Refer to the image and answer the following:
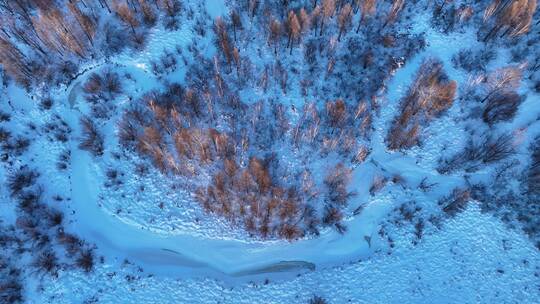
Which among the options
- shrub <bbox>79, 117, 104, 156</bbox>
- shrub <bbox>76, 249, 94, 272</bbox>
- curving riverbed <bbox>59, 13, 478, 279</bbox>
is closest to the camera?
shrub <bbox>76, 249, 94, 272</bbox>

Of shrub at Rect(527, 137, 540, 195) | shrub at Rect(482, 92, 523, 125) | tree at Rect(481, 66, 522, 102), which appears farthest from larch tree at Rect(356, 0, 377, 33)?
shrub at Rect(527, 137, 540, 195)

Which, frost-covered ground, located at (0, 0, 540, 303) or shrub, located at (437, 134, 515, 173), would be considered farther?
shrub, located at (437, 134, 515, 173)

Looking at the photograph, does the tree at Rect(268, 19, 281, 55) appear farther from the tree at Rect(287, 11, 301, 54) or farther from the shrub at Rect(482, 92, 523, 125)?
the shrub at Rect(482, 92, 523, 125)

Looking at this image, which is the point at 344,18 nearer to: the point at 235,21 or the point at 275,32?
the point at 275,32

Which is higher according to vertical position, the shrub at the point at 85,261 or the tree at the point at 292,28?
the tree at the point at 292,28

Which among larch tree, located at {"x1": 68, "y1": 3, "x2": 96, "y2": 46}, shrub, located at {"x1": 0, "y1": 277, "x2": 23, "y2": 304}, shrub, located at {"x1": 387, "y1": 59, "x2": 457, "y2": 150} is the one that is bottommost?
shrub, located at {"x1": 0, "y1": 277, "x2": 23, "y2": 304}

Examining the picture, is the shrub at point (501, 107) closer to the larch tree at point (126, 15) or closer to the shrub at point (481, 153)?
the shrub at point (481, 153)

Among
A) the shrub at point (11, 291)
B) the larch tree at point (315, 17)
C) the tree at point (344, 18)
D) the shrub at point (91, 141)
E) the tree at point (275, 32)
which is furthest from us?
the larch tree at point (315, 17)

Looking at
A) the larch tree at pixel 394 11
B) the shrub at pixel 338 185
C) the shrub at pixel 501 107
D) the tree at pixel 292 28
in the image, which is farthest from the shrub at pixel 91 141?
the shrub at pixel 501 107

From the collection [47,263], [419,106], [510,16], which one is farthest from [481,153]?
[47,263]

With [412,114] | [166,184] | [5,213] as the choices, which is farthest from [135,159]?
[412,114]
